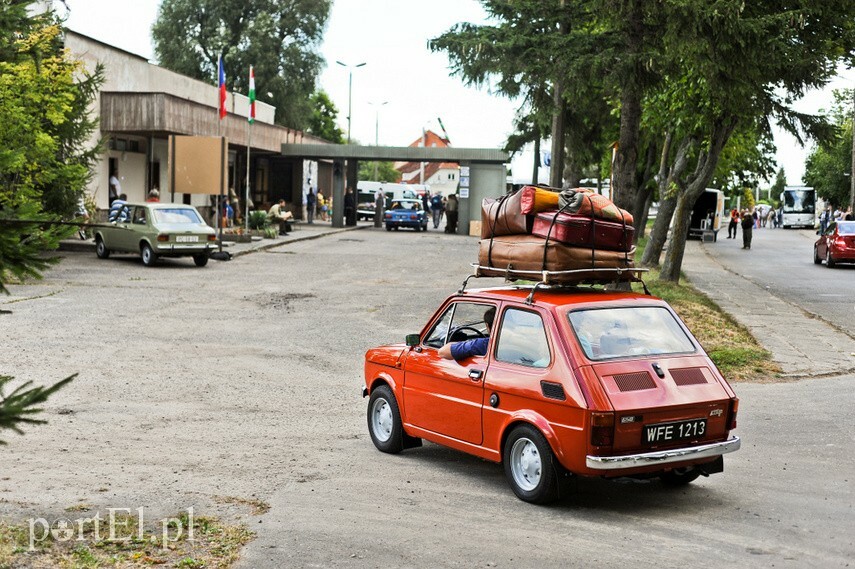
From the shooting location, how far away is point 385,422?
931 cm

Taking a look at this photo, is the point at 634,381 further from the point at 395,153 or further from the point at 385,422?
the point at 395,153

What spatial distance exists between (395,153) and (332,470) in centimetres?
4366

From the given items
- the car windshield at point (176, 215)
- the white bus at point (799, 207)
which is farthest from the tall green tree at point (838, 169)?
the car windshield at point (176, 215)

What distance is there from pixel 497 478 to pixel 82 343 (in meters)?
8.79

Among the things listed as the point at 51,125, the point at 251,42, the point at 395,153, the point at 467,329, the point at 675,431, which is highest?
the point at 251,42

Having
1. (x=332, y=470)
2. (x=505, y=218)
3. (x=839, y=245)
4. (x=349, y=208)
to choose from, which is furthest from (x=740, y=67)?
(x=349, y=208)

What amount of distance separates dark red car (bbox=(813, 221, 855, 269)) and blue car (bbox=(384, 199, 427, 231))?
22097mm

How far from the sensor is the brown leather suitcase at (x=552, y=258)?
8.29m

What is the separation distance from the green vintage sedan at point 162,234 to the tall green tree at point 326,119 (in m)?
88.5

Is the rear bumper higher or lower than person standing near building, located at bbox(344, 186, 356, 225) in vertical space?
Result: lower

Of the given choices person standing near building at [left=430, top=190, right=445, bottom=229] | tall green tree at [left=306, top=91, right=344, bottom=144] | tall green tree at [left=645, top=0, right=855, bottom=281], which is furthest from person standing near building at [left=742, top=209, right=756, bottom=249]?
tall green tree at [left=306, top=91, right=344, bottom=144]

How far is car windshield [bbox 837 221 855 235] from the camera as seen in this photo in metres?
36.6

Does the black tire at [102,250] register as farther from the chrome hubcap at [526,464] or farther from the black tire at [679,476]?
the black tire at [679,476]

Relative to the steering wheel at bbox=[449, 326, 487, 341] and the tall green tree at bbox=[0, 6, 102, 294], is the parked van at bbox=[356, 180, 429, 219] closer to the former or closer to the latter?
the tall green tree at bbox=[0, 6, 102, 294]
